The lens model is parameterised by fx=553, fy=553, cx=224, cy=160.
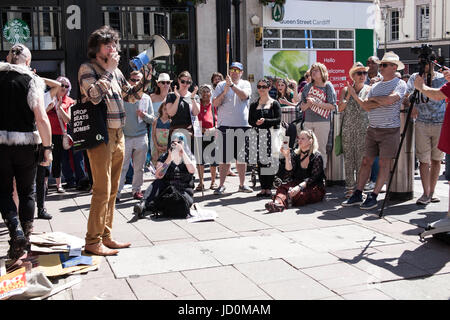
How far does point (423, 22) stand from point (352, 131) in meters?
29.7

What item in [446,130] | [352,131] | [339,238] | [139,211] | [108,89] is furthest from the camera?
[352,131]

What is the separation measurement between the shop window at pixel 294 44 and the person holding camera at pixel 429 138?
29.0 ft

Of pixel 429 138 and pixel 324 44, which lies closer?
pixel 429 138

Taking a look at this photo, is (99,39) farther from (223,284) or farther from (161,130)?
(161,130)

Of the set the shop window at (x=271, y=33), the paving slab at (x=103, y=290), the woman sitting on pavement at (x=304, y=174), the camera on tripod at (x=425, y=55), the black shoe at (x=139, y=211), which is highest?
the shop window at (x=271, y=33)

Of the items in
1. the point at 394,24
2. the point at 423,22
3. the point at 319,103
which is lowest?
the point at 319,103

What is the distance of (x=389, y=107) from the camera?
292 inches

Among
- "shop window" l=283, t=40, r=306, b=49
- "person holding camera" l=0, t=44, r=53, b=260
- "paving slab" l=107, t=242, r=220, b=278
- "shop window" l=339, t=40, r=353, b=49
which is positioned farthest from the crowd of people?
"shop window" l=339, t=40, r=353, b=49

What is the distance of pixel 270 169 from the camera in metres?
8.57

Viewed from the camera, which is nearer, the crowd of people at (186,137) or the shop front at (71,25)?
the crowd of people at (186,137)

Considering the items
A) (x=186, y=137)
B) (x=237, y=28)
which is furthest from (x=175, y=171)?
(x=237, y=28)

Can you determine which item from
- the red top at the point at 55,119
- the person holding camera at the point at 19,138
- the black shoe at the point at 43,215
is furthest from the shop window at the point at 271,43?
the person holding camera at the point at 19,138

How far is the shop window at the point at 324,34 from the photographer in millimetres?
16703

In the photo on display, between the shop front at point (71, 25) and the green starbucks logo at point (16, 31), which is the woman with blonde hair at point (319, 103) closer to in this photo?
the shop front at point (71, 25)
